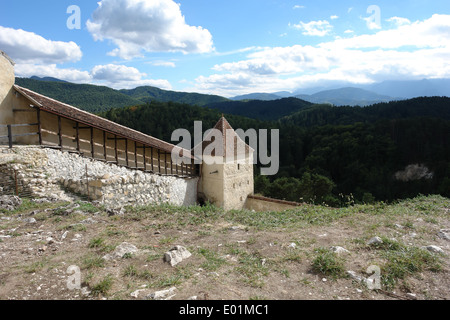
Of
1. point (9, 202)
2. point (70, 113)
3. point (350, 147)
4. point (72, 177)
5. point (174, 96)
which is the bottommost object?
point (350, 147)

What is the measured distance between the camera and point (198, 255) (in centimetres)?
488

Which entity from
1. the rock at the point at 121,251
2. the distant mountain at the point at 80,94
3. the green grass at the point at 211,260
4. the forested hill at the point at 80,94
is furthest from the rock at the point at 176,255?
the distant mountain at the point at 80,94

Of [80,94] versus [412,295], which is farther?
[80,94]

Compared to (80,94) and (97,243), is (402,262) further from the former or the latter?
(80,94)

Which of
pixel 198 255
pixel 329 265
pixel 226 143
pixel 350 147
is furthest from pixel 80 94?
pixel 329 265

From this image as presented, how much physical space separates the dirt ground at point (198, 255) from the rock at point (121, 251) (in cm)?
12

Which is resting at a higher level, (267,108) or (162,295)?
(267,108)

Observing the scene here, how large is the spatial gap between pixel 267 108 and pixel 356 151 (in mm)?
91618

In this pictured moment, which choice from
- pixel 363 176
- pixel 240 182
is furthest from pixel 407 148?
pixel 240 182

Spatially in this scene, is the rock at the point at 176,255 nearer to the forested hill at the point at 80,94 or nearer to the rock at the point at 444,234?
the rock at the point at 444,234

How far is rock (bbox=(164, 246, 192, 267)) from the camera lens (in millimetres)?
4486

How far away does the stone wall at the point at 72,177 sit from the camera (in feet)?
27.1

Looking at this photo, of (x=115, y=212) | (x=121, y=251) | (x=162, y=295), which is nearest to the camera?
(x=162, y=295)

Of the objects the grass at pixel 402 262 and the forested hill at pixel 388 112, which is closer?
the grass at pixel 402 262
